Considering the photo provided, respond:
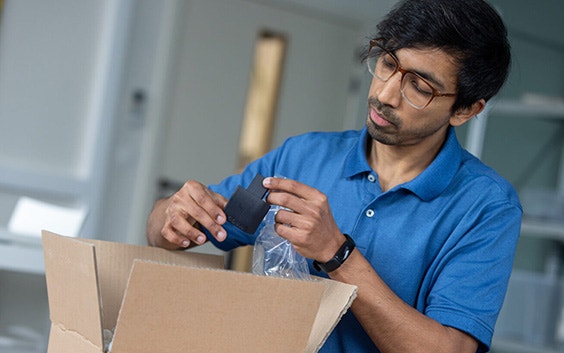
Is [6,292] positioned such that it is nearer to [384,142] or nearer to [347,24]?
[347,24]

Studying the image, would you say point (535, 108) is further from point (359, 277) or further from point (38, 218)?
point (359, 277)

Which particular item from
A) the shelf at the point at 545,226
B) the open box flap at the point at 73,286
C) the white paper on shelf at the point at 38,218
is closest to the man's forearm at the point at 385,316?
the open box flap at the point at 73,286

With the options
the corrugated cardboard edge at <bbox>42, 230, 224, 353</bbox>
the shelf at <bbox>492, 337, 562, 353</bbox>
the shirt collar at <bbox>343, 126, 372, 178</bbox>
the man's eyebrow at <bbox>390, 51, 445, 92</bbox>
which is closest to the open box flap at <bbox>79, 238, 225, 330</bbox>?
the corrugated cardboard edge at <bbox>42, 230, 224, 353</bbox>

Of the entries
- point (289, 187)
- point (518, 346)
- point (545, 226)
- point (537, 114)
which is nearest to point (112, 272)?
point (289, 187)

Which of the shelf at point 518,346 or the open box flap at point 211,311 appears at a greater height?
the open box flap at point 211,311

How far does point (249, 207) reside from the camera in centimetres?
123

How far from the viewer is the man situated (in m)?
1.27

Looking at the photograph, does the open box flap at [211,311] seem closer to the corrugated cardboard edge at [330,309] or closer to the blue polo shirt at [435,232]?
the corrugated cardboard edge at [330,309]

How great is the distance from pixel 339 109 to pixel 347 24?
49cm

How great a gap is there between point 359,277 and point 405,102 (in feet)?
1.09

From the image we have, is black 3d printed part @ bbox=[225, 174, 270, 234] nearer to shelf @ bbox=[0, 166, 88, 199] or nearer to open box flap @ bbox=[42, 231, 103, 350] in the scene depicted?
open box flap @ bbox=[42, 231, 103, 350]

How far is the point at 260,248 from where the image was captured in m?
1.31

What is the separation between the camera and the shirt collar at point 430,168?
1456mm

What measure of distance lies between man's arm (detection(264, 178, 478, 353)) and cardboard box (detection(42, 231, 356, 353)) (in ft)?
0.23
